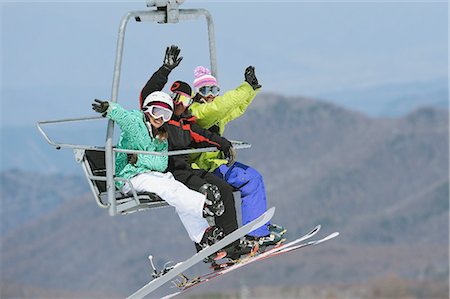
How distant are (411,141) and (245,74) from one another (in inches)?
5061

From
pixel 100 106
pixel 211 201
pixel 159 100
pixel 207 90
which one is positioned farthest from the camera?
pixel 207 90

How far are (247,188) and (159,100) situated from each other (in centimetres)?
106

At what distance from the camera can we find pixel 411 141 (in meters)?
138

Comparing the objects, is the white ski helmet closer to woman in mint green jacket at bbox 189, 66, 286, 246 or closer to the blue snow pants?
woman in mint green jacket at bbox 189, 66, 286, 246

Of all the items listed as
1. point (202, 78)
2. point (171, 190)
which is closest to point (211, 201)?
point (171, 190)

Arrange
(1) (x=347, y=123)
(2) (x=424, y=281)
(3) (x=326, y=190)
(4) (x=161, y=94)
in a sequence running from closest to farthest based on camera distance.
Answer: (4) (x=161, y=94)
(2) (x=424, y=281)
(3) (x=326, y=190)
(1) (x=347, y=123)

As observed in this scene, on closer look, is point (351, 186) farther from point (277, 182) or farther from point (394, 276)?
point (394, 276)

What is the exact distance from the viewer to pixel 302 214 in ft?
403

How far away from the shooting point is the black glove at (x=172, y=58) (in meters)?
10.8

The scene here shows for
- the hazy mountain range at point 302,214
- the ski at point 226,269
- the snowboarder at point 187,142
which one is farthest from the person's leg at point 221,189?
the hazy mountain range at point 302,214

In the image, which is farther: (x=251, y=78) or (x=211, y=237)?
(x=251, y=78)

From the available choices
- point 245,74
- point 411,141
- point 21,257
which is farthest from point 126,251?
point 245,74

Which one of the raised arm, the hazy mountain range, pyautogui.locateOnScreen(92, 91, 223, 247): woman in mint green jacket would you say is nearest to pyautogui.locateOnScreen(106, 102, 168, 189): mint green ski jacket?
pyautogui.locateOnScreen(92, 91, 223, 247): woman in mint green jacket

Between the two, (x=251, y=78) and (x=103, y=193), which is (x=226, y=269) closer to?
(x=103, y=193)
